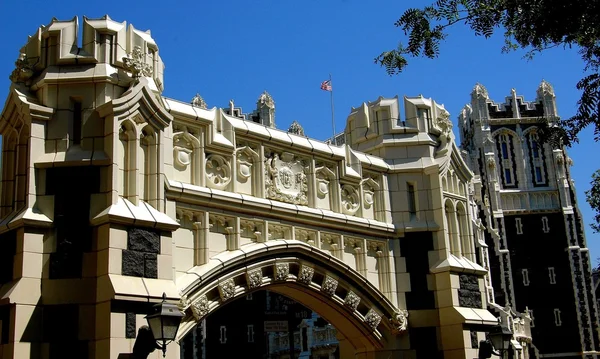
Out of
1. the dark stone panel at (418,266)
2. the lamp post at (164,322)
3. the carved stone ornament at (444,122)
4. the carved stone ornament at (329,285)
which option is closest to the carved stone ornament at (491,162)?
the carved stone ornament at (444,122)

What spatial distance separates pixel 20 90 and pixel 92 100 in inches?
41.6

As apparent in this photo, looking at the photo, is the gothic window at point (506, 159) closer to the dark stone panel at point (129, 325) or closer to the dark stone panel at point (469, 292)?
the dark stone panel at point (469, 292)

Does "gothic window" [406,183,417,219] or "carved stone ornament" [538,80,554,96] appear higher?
"carved stone ornament" [538,80,554,96]

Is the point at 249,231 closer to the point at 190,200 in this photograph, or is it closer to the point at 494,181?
the point at 190,200

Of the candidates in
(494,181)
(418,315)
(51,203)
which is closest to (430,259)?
(418,315)

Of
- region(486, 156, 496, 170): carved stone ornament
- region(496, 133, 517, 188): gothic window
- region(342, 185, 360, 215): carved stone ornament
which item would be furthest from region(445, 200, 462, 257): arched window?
region(496, 133, 517, 188): gothic window

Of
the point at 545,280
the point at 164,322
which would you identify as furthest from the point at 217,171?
the point at 545,280

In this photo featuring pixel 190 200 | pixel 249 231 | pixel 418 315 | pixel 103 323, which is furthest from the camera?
pixel 418 315

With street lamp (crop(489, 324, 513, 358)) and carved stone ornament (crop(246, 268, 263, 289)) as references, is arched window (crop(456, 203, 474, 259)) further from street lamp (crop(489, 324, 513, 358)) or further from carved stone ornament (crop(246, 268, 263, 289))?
carved stone ornament (crop(246, 268, 263, 289))

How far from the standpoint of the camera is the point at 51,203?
416 inches

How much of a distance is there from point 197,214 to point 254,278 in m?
1.40

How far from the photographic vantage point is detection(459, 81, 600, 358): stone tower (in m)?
52.7

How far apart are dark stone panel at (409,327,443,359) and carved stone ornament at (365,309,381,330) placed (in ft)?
2.74

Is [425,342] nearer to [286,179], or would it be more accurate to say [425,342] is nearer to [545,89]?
[286,179]
